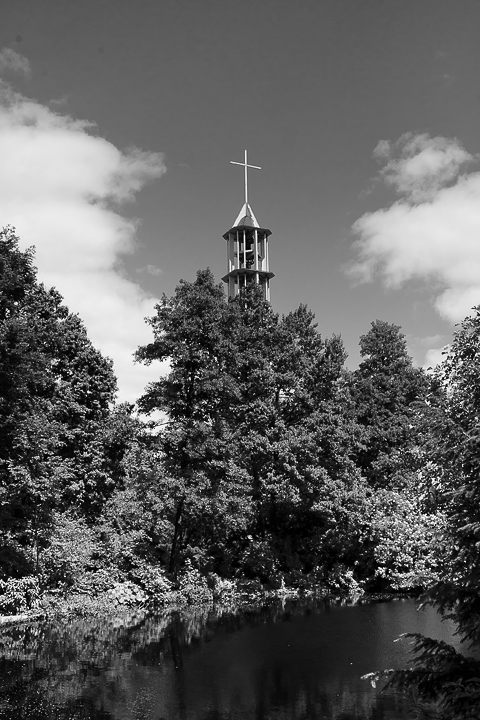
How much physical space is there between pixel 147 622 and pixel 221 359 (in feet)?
44.7

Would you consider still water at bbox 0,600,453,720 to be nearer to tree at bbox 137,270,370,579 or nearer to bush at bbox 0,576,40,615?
bush at bbox 0,576,40,615

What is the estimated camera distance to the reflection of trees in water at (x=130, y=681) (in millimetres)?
15281

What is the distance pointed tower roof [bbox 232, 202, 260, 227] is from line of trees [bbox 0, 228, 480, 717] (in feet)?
122

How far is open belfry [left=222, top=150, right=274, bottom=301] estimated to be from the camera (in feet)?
232

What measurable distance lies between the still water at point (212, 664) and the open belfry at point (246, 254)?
46.2m

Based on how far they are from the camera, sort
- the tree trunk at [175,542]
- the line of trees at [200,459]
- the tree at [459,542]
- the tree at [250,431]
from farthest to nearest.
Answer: the tree trunk at [175,542]
the tree at [250,431]
the line of trees at [200,459]
the tree at [459,542]

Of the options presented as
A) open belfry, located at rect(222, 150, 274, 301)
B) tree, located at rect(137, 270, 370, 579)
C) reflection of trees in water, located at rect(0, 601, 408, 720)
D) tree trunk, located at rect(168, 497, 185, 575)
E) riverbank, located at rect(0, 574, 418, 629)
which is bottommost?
reflection of trees in water, located at rect(0, 601, 408, 720)

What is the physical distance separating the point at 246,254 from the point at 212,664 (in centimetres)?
5804

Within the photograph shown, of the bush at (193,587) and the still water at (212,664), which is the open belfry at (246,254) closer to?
the bush at (193,587)

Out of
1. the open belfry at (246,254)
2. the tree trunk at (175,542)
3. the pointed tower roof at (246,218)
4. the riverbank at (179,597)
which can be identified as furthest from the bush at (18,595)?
the pointed tower roof at (246,218)

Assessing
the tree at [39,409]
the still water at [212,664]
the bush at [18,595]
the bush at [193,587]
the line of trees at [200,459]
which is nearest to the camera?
the still water at [212,664]

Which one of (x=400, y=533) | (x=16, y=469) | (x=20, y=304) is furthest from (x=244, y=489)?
(x=20, y=304)

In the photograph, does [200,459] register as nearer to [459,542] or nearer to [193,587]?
[193,587]

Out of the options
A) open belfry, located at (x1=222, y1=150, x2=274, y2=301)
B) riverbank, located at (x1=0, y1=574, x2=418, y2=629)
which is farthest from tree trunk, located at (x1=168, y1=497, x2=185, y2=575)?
open belfry, located at (x1=222, y1=150, x2=274, y2=301)
